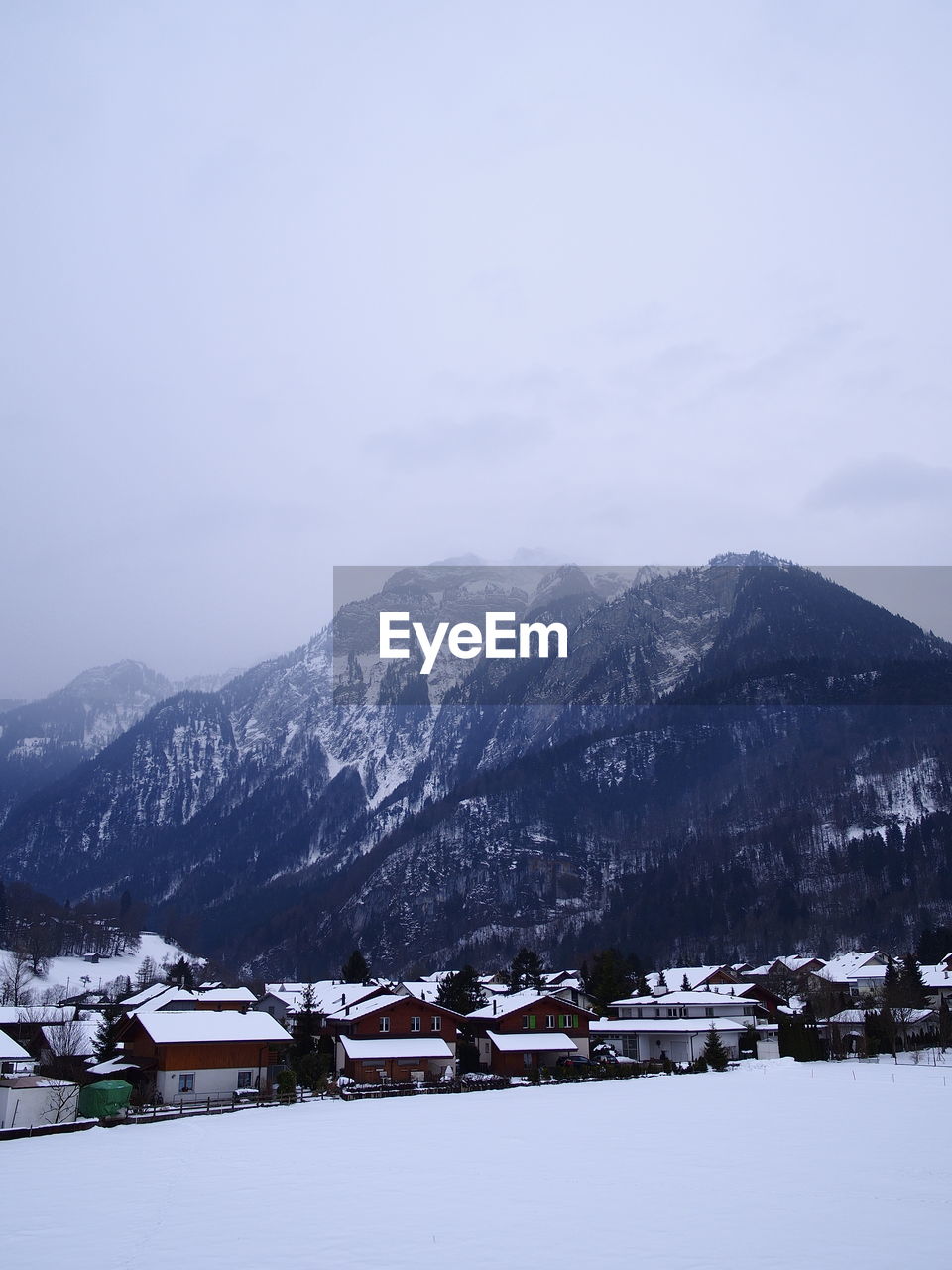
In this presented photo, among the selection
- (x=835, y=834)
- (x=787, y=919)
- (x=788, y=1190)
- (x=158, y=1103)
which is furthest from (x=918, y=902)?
(x=788, y=1190)

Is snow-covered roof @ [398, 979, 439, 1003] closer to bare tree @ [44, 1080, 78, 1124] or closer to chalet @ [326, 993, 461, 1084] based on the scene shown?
chalet @ [326, 993, 461, 1084]

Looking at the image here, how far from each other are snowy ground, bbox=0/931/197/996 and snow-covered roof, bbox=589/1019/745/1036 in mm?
69565

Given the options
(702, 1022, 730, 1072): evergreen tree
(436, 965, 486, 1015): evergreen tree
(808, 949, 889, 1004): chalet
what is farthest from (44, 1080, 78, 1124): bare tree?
(808, 949, 889, 1004): chalet

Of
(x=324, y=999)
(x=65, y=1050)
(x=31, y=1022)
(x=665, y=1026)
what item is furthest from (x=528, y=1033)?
(x=31, y=1022)

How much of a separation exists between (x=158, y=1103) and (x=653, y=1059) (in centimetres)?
3722

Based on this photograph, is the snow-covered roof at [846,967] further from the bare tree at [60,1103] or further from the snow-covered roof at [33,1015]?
the bare tree at [60,1103]

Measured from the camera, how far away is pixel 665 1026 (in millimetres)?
75750

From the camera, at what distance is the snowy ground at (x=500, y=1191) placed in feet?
58.2

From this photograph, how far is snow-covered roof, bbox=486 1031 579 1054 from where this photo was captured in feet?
212

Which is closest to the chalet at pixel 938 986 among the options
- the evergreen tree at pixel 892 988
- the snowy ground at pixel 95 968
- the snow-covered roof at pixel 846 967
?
the evergreen tree at pixel 892 988

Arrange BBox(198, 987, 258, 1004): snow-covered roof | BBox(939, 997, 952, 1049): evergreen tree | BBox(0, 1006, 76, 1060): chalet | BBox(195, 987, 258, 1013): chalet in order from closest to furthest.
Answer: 1. BBox(0, 1006, 76, 1060): chalet
2. BBox(939, 997, 952, 1049): evergreen tree
3. BBox(195, 987, 258, 1013): chalet
4. BBox(198, 987, 258, 1004): snow-covered roof

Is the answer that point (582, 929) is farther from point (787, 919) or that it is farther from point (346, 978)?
point (346, 978)

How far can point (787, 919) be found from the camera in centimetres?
16925

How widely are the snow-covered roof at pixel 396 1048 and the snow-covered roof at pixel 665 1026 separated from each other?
64.1 ft
